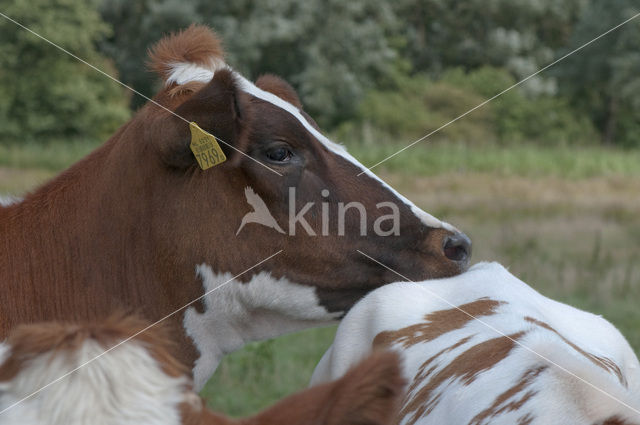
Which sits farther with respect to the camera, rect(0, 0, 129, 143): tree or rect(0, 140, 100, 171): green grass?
rect(0, 0, 129, 143): tree

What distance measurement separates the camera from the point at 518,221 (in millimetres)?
13625

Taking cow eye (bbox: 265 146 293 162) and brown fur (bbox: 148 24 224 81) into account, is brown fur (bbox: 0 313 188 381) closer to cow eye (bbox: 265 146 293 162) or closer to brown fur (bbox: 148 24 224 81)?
cow eye (bbox: 265 146 293 162)

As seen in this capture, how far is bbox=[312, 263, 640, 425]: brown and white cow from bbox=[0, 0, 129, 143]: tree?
22.9 metres

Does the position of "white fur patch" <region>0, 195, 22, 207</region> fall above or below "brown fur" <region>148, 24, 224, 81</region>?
below

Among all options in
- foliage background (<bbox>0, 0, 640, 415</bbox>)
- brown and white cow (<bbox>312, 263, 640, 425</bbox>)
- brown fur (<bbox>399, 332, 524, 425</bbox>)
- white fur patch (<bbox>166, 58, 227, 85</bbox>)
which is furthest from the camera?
foliage background (<bbox>0, 0, 640, 415</bbox>)

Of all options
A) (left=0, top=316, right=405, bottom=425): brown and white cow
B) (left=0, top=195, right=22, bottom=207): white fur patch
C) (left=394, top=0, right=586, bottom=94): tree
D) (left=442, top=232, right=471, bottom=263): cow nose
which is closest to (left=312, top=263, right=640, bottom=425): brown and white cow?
(left=442, top=232, right=471, bottom=263): cow nose

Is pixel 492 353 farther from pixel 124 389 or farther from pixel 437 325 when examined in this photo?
pixel 124 389

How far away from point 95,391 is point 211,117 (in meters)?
1.53

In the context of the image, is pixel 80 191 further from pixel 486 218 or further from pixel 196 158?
pixel 486 218

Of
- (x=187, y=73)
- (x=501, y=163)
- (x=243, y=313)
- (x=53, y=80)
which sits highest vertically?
(x=53, y=80)

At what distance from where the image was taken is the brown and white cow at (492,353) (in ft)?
7.24

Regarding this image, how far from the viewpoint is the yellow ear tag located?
8.93 ft

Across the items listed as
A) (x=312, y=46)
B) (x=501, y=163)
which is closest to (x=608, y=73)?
(x=312, y=46)

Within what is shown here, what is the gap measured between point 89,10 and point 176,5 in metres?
2.69
